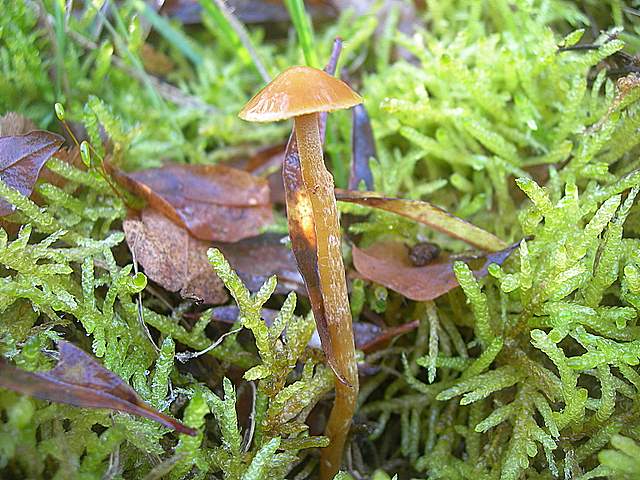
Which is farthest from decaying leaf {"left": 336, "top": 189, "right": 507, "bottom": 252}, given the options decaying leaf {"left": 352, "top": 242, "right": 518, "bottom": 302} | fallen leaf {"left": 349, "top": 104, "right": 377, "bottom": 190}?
fallen leaf {"left": 349, "top": 104, "right": 377, "bottom": 190}

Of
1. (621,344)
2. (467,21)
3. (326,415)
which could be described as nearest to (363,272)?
(326,415)

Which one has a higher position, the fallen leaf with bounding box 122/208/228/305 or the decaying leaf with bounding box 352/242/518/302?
the fallen leaf with bounding box 122/208/228/305

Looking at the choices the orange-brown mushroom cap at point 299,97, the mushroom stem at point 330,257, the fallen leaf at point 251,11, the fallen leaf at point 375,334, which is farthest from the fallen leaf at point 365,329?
the fallen leaf at point 251,11

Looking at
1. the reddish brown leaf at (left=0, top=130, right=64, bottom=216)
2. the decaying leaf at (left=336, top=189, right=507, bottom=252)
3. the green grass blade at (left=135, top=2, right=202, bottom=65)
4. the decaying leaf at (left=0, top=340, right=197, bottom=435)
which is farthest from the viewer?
the green grass blade at (left=135, top=2, right=202, bottom=65)

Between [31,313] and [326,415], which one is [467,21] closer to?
[326,415]

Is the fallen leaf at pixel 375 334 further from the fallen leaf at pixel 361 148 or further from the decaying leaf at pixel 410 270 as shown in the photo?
the fallen leaf at pixel 361 148

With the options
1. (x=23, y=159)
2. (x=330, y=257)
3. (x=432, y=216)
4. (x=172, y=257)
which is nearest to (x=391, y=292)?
(x=432, y=216)

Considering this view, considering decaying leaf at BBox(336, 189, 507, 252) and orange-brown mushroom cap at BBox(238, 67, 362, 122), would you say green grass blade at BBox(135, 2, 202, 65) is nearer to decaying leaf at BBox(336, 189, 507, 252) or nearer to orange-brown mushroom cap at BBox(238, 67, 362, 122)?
decaying leaf at BBox(336, 189, 507, 252)

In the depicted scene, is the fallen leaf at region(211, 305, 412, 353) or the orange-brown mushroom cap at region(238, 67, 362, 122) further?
the fallen leaf at region(211, 305, 412, 353)
